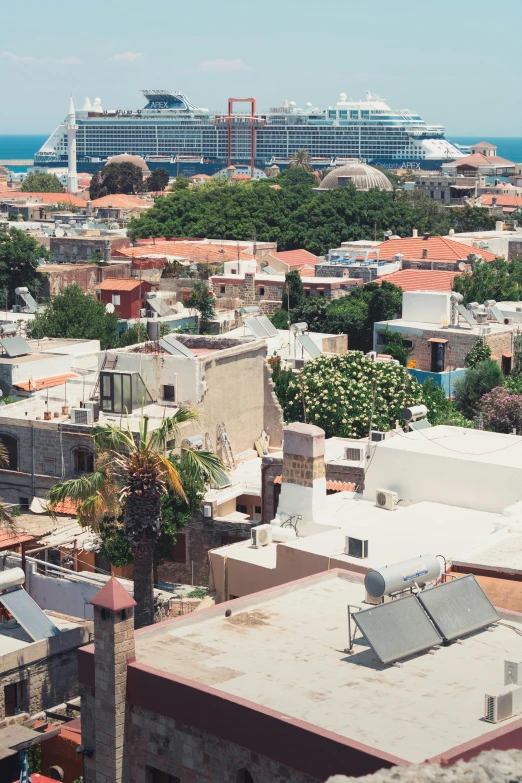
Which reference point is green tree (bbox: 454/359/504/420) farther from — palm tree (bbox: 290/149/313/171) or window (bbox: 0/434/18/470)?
palm tree (bbox: 290/149/313/171)

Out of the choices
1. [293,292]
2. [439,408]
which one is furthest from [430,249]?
[439,408]

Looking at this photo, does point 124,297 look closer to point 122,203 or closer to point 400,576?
point 400,576

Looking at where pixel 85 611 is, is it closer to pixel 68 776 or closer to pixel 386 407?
pixel 68 776

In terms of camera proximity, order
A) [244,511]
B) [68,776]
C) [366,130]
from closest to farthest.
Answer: [68,776], [244,511], [366,130]

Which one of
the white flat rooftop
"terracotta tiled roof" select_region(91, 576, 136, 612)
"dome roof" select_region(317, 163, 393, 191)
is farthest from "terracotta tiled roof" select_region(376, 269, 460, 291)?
"dome roof" select_region(317, 163, 393, 191)

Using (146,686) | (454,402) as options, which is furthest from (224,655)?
(454,402)

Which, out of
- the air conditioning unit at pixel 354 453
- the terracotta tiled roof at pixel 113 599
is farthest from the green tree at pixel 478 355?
the terracotta tiled roof at pixel 113 599
